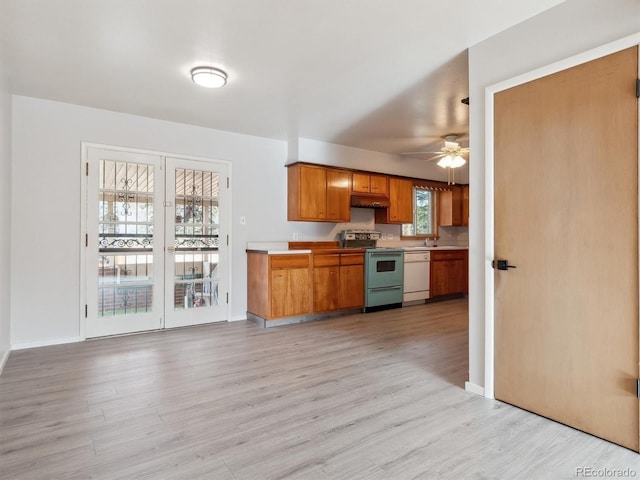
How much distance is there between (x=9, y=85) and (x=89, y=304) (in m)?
2.24

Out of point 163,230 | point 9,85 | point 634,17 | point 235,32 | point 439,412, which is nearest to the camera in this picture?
point 634,17

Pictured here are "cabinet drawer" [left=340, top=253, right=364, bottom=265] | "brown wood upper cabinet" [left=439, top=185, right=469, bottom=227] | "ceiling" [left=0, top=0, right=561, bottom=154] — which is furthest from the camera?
"brown wood upper cabinet" [left=439, top=185, right=469, bottom=227]

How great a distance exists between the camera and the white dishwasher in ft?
19.4

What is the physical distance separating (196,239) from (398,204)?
3331 mm

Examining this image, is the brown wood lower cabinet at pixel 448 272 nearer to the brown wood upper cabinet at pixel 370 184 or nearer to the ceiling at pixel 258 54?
the brown wood upper cabinet at pixel 370 184

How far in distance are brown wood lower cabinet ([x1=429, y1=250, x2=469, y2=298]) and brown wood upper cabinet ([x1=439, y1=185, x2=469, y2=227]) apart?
28.9 inches

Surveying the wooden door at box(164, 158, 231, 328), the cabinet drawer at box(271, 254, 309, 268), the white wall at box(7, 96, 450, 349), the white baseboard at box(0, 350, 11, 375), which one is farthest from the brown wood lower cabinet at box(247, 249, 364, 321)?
the white baseboard at box(0, 350, 11, 375)

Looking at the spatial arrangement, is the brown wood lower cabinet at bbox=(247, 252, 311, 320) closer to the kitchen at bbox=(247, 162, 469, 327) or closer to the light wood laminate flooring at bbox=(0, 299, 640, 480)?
the kitchen at bbox=(247, 162, 469, 327)

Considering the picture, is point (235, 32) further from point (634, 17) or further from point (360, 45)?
point (634, 17)

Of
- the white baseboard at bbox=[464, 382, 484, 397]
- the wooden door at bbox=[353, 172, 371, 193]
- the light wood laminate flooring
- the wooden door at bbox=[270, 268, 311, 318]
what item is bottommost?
the light wood laminate flooring

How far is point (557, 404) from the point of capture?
221 cm

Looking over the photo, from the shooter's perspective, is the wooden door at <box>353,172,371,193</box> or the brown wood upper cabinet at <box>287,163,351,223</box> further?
the wooden door at <box>353,172,371,193</box>

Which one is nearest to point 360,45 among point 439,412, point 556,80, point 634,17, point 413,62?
point 413,62

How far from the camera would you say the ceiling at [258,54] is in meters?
2.28
